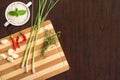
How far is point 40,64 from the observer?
59.3 inches

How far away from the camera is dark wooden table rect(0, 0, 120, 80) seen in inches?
60.0

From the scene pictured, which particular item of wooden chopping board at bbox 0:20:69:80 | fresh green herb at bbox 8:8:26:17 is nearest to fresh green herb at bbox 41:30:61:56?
wooden chopping board at bbox 0:20:69:80

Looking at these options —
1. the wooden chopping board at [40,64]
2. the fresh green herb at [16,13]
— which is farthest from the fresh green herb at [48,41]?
the fresh green herb at [16,13]

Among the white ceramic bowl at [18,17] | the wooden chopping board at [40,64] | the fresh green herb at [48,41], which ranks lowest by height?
the wooden chopping board at [40,64]

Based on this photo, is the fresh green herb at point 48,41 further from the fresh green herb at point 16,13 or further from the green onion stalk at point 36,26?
the fresh green herb at point 16,13

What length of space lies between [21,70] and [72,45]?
8.7 inches

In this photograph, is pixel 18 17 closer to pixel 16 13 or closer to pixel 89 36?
pixel 16 13

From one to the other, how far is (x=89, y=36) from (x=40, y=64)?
222mm

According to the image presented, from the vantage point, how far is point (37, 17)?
151 cm

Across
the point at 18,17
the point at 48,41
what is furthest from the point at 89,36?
the point at 18,17

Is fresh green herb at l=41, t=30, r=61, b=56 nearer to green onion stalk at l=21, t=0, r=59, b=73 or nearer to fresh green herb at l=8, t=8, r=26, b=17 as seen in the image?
green onion stalk at l=21, t=0, r=59, b=73

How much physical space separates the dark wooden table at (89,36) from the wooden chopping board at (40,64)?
1.0 inches

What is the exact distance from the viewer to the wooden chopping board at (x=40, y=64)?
150 cm

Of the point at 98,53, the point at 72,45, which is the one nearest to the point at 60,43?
the point at 72,45
